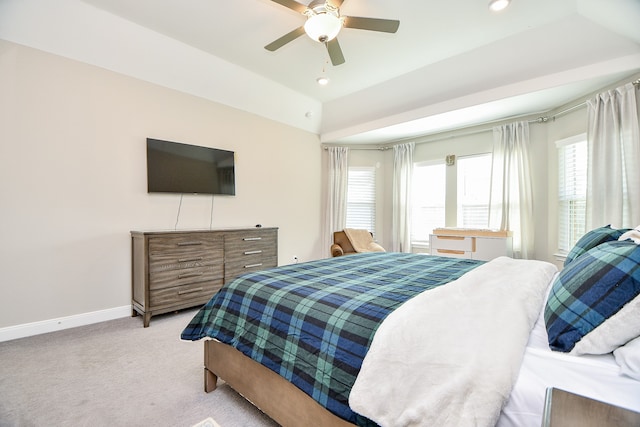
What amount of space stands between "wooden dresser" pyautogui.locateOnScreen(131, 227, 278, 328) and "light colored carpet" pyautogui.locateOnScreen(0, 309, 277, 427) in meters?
0.41

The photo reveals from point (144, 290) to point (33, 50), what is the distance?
97.5 inches

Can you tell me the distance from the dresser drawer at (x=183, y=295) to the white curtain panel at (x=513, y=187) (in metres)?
4.05

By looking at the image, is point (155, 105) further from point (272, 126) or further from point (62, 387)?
point (62, 387)

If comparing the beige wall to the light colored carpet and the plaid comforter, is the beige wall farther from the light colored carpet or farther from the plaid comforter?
the plaid comforter

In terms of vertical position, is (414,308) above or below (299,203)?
below

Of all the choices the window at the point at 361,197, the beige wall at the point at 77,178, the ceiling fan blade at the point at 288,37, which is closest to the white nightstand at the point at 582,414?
the ceiling fan blade at the point at 288,37

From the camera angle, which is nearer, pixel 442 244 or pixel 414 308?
pixel 414 308

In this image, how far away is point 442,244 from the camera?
4.33m

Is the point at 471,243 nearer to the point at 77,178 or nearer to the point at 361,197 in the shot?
the point at 361,197

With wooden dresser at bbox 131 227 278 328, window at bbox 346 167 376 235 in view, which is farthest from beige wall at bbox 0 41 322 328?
window at bbox 346 167 376 235

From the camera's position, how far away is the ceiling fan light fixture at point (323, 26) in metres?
2.19

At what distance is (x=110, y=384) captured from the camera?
1828 millimetres

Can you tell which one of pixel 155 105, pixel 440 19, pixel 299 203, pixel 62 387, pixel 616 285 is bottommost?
pixel 62 387

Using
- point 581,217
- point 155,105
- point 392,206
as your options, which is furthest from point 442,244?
point 155,105
